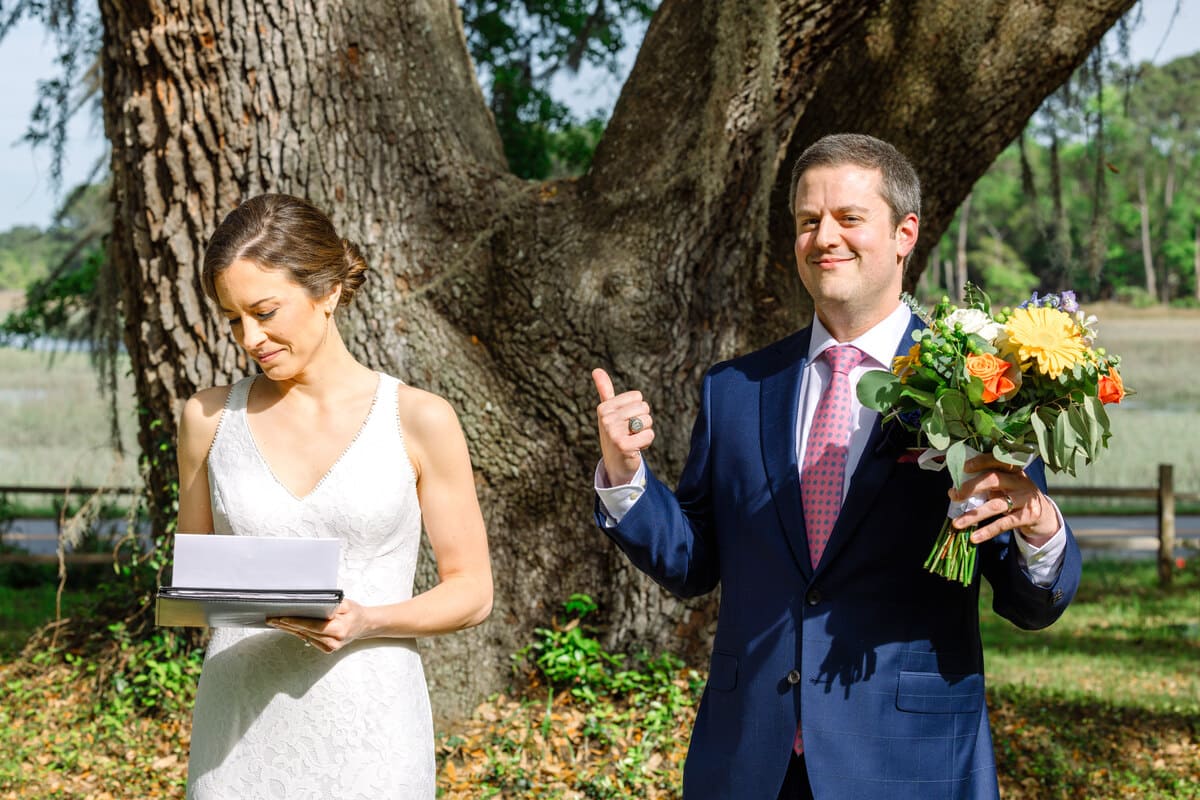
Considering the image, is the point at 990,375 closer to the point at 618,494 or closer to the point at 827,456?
the point at 827,456

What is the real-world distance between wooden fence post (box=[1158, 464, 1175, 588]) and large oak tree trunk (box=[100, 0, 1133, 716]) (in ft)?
26.1

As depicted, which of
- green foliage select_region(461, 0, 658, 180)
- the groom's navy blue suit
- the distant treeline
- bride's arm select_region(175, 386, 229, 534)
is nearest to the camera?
the groom's navy blue suit

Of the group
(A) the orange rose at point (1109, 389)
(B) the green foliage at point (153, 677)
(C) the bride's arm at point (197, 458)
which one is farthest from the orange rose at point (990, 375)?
(B) the green foliage at point (153, 677)

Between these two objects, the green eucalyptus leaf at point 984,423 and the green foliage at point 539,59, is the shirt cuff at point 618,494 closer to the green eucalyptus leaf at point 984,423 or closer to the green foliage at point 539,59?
the green eucalyptus leaf at point 984,423

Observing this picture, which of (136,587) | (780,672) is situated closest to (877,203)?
(780,672)

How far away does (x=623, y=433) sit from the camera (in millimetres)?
2568

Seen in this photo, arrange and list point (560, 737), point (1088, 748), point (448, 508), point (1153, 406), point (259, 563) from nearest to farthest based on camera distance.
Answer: point (259, 563) → point (448, 508) → point (560, 737) → point (1088, 748) → point (1153, 406)

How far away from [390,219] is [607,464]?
10.7ft

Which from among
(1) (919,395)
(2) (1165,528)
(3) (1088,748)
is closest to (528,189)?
(1) (919,395)

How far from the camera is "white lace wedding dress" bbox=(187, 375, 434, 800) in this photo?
8.86ft

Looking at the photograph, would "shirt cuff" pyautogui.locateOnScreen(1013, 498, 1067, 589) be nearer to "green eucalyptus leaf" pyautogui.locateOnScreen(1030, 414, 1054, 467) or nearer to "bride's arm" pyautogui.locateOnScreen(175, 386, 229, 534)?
"green eucalyptus leaf" pyautogui.locateOnScreen(1030, 414, 1054, 467)

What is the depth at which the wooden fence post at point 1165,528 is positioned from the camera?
12250mm

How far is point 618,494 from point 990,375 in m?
0.82

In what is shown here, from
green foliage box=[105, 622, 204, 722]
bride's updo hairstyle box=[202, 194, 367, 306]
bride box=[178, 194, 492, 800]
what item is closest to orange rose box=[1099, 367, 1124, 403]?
bride box=[178, 194, 492, 800]
